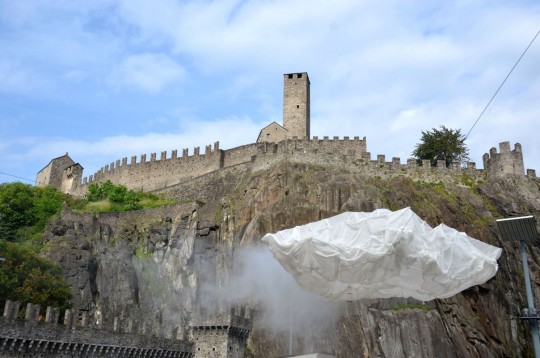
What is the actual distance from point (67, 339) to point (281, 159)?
2573 centimetres

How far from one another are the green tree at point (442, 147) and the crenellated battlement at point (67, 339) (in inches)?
1260

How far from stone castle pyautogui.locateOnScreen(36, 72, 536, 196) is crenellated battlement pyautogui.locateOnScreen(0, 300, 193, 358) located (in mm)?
20574

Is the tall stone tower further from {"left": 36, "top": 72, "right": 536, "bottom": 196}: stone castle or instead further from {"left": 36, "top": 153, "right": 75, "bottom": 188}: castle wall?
{"left": 36, "top": 153, "right": 75, "bottom": 188}: castle wall

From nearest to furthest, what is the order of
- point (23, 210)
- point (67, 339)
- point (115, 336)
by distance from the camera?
point (67, 339) < point (115, 336) < point (23, 210)

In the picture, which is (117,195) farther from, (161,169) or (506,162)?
(506,162)

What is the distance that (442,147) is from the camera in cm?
6303

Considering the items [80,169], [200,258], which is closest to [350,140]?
[200,258]

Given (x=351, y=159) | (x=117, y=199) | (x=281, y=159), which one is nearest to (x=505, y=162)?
(x=351, y=159)

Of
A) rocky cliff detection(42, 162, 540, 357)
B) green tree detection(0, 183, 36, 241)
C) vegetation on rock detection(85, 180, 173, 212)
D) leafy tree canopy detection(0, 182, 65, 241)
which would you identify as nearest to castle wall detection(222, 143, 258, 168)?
rocky cliff detection(42, 162, 540, 357)

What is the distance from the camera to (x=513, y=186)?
55.0 meters

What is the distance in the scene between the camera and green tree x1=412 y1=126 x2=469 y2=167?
205 ft

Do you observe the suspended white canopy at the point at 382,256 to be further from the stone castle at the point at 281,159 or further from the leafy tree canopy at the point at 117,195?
the leafy tree canopy at the point at 117,195

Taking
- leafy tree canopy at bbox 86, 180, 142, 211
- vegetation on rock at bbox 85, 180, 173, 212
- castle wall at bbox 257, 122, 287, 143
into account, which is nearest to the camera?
vegetation on rock at bbox 85, 180, 173, 212

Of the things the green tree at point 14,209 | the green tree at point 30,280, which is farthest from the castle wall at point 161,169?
the green tree at point 30,280
